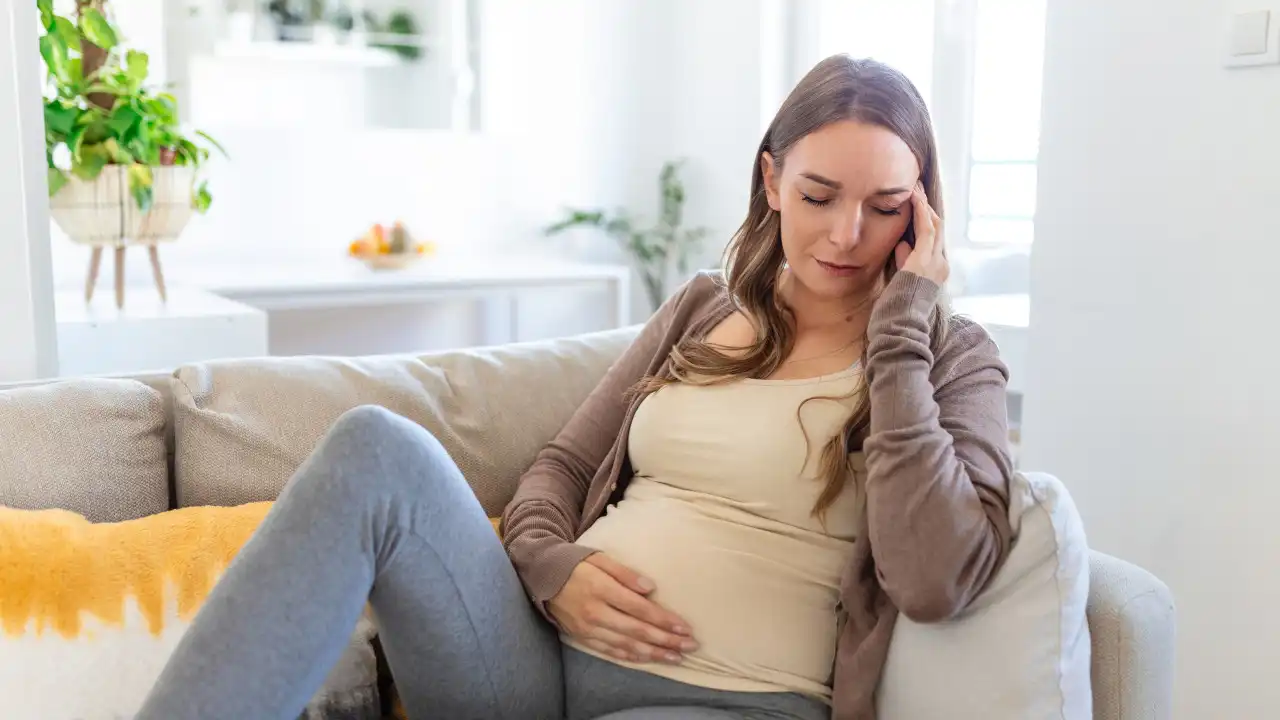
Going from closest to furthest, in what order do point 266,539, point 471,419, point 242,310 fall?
point 266,539, point 471,419, point 242,310

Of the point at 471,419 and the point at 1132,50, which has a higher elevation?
the point at 1132,50

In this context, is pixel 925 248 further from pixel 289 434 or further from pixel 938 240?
pixel 289 434

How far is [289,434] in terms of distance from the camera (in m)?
1.49

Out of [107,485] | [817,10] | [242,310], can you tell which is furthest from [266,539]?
[817,10]

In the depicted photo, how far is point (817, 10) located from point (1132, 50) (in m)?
1.99

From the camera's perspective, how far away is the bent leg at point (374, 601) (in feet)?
3.28

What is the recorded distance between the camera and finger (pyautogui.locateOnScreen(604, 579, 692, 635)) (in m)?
1.24

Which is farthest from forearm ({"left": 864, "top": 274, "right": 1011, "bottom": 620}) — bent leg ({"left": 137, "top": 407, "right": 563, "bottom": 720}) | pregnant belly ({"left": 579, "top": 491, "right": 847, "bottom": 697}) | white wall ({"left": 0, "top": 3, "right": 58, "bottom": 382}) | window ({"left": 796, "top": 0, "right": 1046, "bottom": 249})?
window ({"left": 796, "top": 0, "right": 1046, "bottom": 249})

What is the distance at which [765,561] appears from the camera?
1.27 meters

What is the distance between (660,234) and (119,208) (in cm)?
224

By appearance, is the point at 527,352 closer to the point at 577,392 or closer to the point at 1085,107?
the point at 577,392

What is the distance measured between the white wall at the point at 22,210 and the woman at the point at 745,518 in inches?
29.9

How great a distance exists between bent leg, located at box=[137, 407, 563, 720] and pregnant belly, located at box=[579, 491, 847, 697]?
0.17 metres

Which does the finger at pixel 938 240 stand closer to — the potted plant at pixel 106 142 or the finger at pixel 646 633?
the finger at pixel 646 633
